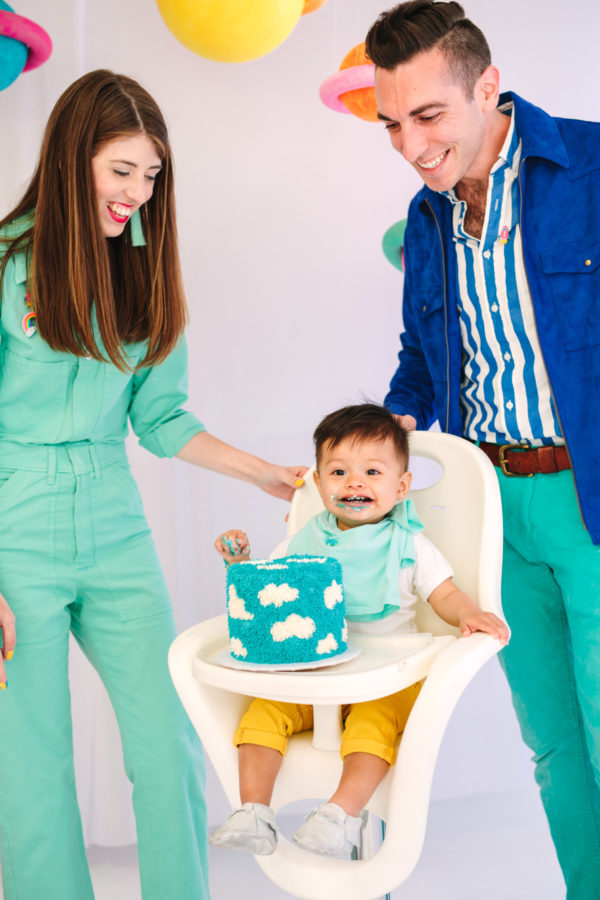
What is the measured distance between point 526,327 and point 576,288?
104mm

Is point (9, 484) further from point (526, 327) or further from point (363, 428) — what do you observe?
point (526, 327)

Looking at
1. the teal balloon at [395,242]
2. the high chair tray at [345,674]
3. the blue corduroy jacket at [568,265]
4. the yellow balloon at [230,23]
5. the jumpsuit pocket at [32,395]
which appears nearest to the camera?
the high chair tray at [345,674]

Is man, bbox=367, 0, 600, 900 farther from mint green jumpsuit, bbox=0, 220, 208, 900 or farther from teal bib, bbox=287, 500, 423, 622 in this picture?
mint green jumpsuit, bbox=0, 220, 208, 900

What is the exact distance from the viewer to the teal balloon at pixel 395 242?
2.18m

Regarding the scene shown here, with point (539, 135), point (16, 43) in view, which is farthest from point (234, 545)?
point (16, 43)

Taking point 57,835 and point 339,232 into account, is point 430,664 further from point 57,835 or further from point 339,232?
point 339,232

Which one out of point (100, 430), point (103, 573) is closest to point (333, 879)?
point (103, 573)

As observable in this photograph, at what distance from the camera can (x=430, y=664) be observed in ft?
4.60

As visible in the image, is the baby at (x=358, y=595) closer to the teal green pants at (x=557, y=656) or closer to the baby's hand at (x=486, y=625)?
the baby's hand at (x=486, y=625)

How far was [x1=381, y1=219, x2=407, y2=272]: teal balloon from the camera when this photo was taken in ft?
7.14

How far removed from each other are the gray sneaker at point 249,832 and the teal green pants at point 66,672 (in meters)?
0.40

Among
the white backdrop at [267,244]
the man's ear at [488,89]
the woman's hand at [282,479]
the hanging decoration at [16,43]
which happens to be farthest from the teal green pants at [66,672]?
the man's ear at [488,89]

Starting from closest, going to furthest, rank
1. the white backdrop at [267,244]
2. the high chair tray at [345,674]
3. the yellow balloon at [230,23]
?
1. the high chair tray at [345,674]
2. the yellow balloon at [230,23]
3. the white backdrop at [267,244]

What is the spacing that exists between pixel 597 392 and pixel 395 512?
0.41 meters
